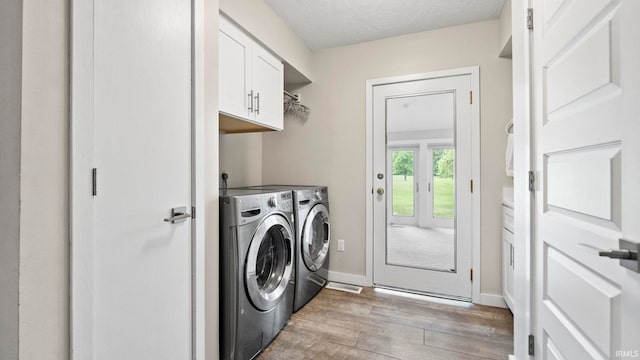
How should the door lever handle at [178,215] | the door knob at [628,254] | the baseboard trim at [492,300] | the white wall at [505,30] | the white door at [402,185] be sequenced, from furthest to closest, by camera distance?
the white door at [402,185] → the baseboard trim at [492,300] → the white wall at [505,30] → the door lever handle at [178,215] → the door knob at [628,254]

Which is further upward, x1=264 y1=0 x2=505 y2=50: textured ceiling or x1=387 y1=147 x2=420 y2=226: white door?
x1=264 y1=0 x2=505 y2=50: textured ceiling

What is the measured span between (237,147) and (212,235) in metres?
1.39

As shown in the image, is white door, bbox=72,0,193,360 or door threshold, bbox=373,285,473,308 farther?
door threshold, bbox=373,285,473,308

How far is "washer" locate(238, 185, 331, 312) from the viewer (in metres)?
2.20

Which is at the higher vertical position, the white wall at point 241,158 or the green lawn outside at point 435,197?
the white wall at point 241,158

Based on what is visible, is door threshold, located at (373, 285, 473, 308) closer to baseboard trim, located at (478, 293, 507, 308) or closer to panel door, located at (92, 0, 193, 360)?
baseboard trim, located at (478, 293, 507, 308)

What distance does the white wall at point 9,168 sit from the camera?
0.71 metres

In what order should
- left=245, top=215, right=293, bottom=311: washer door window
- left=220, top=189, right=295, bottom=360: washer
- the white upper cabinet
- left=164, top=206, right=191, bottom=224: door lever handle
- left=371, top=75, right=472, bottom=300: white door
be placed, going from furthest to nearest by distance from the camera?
left=371, top=75, right=472, bottom=300: white door → the white upper cabinet → left=245, top=215, right=293, bottom=311: washer door window → left=220, top=189, right=295, bottom=360: washer → left=164, top=206, right=191, bottom=224: door lever handle

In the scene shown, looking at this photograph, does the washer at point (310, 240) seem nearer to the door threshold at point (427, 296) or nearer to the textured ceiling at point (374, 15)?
the door threshold at point (427, 296)

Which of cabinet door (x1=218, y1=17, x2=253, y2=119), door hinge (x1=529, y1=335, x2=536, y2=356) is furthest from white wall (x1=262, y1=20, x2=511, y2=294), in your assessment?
door hinge (x1=529, y1=335, x2=536, y2=356)

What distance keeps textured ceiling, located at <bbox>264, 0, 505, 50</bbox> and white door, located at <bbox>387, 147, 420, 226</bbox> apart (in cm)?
112

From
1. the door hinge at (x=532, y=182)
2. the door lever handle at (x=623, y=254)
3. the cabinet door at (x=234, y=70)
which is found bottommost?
the door lever handle at (x=623, y=254)

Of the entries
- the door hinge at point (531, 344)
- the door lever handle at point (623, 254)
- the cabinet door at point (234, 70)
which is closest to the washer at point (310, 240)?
the cabinet door at point (234, 70)

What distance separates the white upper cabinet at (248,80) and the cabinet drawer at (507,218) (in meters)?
1.97
